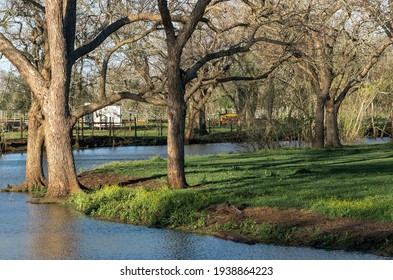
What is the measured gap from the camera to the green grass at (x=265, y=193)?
1842cm

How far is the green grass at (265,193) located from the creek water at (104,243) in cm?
85

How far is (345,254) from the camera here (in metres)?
15.1

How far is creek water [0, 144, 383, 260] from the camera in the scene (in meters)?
15.3

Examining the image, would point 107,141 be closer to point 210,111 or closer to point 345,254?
point 210,111

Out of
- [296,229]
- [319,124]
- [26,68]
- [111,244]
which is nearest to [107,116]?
[319,124]

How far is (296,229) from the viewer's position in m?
16.7

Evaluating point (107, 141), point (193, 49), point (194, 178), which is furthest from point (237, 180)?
point (107, 141)

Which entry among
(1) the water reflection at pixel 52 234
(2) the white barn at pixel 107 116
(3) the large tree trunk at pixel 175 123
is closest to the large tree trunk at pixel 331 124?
(3) the large tree trunk at pixel 175 123

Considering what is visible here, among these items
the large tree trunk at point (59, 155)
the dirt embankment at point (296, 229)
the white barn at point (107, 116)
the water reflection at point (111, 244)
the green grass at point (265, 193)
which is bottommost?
the water reflection at point (111, 244)

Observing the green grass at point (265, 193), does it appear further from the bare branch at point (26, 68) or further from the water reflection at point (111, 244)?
the bare branch at point (26, 68)

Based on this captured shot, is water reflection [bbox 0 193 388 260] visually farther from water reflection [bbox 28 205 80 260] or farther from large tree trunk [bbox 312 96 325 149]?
large tree trunk [bbox 312 96 325 149]

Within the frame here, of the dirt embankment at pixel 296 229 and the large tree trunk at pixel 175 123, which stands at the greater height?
the large tree trunk at pixel 175 123

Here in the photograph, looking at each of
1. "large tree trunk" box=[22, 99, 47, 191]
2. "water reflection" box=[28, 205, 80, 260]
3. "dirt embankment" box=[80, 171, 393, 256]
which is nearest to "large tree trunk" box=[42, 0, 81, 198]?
"water reflection" box=[28, 205, 80, 260]

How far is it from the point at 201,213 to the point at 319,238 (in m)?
3.84
